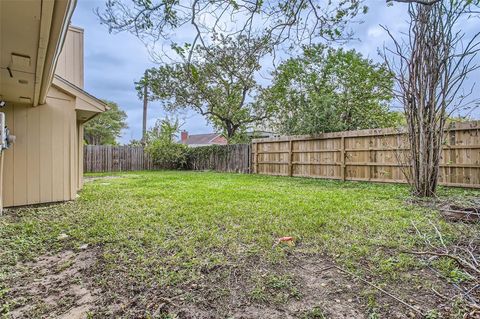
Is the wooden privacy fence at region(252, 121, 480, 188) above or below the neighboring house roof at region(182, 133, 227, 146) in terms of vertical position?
below

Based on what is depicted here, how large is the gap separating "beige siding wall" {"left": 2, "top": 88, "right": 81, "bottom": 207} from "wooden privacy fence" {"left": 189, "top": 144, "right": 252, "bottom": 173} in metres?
7.41

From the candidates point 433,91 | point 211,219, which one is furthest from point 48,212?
point 433,91

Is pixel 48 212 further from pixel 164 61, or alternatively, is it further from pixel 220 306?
pixel 220 306

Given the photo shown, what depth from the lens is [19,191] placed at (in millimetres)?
4305

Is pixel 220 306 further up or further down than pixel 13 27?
further down

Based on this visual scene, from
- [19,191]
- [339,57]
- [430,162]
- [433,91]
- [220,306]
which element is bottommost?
[220,306]

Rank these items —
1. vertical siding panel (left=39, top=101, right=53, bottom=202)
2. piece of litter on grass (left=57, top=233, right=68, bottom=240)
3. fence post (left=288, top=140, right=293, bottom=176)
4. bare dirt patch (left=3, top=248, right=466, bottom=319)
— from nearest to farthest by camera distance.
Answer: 1. bare dirt patch (left=3, top=248, right=466, bottom=319)
2. piece of litter on grass (left=57, top=233, right=68, bottom=240)
3. vertical siding panel (left=39, top=101, right=53, bottom=202)
4. fence post (left=288, top=140, right=293, bottom=176)

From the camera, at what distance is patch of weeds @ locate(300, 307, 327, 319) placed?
59.9 inches

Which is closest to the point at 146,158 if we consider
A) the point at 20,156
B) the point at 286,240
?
the point at 20,156

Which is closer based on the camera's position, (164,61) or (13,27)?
(13,27)

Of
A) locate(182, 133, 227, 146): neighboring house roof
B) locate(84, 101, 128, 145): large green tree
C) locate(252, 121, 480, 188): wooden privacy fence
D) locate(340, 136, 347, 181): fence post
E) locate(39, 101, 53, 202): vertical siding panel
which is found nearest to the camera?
locate(39, 101, 53, 202): vertical siding panel

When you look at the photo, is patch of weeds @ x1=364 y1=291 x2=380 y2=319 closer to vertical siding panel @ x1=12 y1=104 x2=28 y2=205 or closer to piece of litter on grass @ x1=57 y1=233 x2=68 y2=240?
piece of litter on grass @ x1=57 y1=233 x2=68 y2=240

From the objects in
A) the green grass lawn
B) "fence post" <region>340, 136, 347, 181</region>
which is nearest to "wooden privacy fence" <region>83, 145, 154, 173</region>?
the green grass lawn

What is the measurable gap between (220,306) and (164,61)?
2357mm
